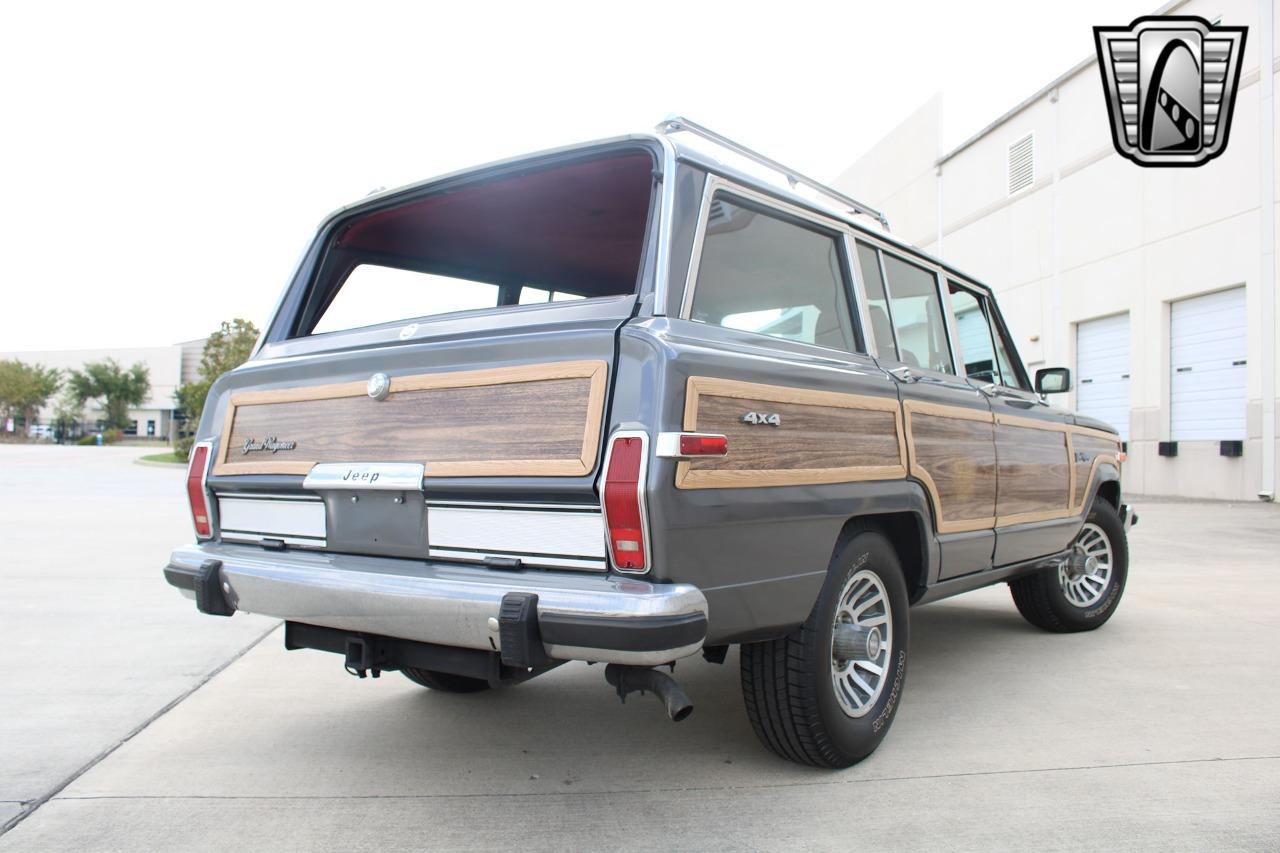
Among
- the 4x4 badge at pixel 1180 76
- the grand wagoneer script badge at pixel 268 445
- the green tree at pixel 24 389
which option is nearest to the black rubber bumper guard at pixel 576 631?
the grand wagoneer script badge at pixel 268 445

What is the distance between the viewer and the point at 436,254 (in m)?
3.83

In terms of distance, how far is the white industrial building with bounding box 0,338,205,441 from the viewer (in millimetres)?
78250

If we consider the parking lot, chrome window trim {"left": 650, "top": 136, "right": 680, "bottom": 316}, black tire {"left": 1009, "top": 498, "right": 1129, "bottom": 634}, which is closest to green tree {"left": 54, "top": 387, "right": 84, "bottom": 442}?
the parking lot

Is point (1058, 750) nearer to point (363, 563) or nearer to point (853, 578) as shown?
point (853, 578)

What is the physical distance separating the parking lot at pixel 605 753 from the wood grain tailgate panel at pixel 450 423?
42.2 inches

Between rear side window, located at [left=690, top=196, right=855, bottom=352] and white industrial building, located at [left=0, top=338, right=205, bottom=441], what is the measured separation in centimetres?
8155

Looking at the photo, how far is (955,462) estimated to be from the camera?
3.82 meters

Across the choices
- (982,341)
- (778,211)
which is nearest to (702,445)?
(778,211)

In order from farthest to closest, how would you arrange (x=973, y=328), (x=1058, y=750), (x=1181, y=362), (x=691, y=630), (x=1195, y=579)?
(x=1181, y=362) < (x=1195, y=579) < (x=973, y=328) < (x=1058, y=750) < (x=691, y=630)

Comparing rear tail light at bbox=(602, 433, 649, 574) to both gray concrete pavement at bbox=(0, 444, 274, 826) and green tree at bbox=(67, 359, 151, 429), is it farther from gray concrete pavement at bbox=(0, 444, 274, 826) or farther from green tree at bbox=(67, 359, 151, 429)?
Answer: green tree at bbox=(67, 359, 151, 429)

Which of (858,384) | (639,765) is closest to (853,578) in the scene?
(858,384)

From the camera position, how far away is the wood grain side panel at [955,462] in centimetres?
358

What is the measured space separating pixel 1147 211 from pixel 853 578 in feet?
53.5

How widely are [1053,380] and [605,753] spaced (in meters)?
3.19
